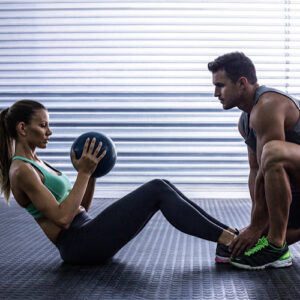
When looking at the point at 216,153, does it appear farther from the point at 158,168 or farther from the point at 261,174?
the point at 261,174

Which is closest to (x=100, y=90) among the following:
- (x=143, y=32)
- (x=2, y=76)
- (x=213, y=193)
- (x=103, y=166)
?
(x=143, y=32)

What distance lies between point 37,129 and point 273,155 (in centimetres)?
109

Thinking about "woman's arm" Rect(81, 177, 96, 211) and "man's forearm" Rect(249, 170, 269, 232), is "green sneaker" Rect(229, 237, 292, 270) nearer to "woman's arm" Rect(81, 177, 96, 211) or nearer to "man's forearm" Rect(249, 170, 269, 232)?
"man's forearm" Rect(249, 170, 269, 232)

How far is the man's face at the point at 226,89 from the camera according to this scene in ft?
8.78

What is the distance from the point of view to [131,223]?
2371mm

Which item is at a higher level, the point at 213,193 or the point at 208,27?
the point at 208,27

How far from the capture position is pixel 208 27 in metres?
5.56

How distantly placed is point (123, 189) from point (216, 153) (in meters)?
1.08

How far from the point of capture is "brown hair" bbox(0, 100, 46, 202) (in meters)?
2.40

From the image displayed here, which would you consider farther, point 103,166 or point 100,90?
point 100,90

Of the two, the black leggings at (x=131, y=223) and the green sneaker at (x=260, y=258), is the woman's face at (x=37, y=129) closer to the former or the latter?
the black leggings at (x=131, y=223)

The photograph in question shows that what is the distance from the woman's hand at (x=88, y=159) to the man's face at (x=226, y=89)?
72 centimetres

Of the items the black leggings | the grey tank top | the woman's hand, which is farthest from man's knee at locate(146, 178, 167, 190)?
the grey tank top

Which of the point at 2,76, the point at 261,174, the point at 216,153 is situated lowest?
the point at 216,153
